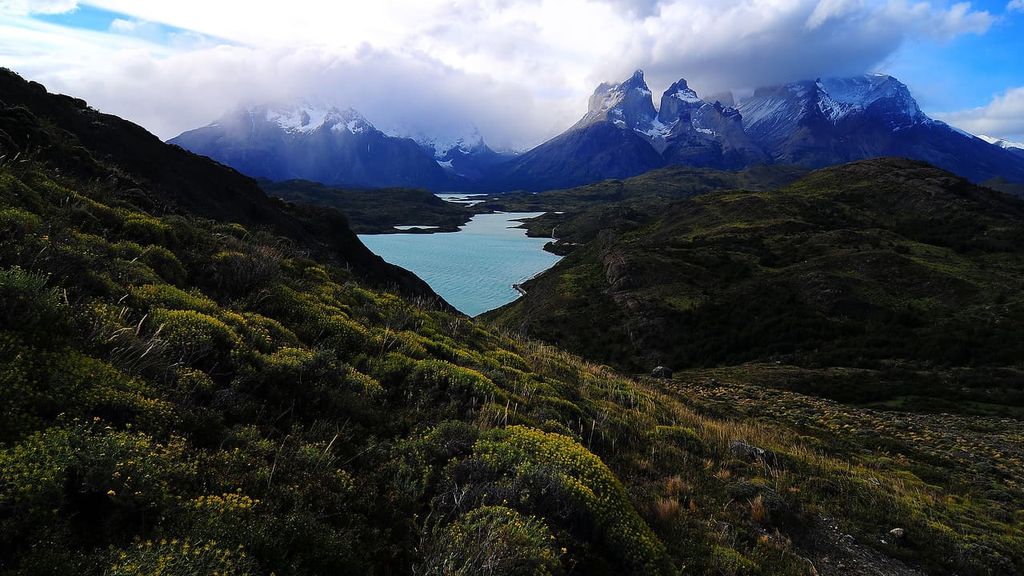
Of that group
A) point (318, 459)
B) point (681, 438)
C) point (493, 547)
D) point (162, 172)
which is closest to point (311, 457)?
point (318, 459)

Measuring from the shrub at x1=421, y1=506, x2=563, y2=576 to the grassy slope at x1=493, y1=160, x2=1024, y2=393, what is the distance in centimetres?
4031

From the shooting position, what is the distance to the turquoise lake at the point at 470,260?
93938 millimetres

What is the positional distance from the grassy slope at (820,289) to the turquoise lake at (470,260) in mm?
13645

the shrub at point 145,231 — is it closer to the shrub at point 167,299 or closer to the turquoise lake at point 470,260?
the shrub at point 167,299

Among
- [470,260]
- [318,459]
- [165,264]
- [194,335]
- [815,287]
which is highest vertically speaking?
[165,264]

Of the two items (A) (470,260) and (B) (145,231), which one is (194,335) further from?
(A) (470,260)

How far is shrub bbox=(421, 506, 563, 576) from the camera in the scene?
4539 millimetres

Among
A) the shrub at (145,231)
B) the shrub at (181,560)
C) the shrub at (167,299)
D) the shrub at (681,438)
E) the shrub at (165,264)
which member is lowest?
the shrub at (681,438)

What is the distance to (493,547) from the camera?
4676mm

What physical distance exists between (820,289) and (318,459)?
2573 inches

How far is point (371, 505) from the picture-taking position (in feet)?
17.6

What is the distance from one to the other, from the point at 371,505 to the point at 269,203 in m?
42.5

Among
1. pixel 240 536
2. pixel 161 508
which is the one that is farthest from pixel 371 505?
pixel 161 508

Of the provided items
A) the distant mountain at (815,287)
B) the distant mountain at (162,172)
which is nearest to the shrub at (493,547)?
the distant mountain at (162,172)
